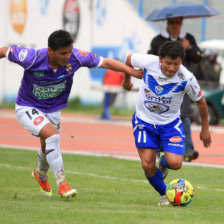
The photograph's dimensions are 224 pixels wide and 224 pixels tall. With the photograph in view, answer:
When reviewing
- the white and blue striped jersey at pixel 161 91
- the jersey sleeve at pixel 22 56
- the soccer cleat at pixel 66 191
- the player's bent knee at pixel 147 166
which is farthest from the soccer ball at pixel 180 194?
the jersey sleeve at pixel 22 56

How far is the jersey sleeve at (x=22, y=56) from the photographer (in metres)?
8.48

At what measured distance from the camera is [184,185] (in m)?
8.30

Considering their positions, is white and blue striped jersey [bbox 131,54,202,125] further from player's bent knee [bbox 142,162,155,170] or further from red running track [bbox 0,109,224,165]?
red running track [bbox 0,109,224,165]

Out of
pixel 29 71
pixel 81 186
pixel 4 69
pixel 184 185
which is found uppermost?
pixel 29 71

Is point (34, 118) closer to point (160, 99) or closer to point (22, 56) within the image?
point (22, 56)

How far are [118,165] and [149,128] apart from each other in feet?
13.6

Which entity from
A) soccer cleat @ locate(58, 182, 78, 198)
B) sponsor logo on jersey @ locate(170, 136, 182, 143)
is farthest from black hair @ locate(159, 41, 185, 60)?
soccer cleat @ locate(58, 182, 78, 198)

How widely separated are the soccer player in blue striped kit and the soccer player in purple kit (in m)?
0.28

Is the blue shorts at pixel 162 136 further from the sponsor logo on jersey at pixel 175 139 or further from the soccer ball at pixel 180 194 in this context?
the soccer ball at pixel 180 194

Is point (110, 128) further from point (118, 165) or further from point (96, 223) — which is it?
point (96, 223)

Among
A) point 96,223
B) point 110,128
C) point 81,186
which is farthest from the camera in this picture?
point 110,128

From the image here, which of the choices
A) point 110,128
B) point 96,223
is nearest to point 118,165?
point 96,223

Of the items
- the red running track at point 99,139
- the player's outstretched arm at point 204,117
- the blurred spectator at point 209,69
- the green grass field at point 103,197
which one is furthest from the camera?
the blurred spectator at point 209,69

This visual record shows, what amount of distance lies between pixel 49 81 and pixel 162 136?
55.6 inches
